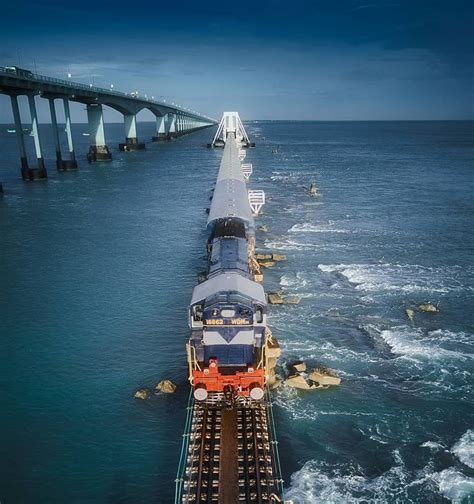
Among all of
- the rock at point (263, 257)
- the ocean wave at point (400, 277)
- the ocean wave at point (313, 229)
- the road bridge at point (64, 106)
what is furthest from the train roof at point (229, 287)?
the road bridge at point (64, 106)

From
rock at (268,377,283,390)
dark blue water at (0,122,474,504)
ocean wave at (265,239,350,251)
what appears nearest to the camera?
dark blue water at (0,122,474,504)

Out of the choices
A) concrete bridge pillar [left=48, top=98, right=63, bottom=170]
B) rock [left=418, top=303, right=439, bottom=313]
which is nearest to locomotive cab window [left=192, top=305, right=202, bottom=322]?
rock [left=418, top=303, right=439, bottom=313]

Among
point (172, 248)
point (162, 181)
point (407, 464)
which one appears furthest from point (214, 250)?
point (162, 181)

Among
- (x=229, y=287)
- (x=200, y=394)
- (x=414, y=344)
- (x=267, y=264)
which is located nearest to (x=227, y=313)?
(x=229, y=287)

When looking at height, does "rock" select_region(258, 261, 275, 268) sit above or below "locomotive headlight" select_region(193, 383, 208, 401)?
below

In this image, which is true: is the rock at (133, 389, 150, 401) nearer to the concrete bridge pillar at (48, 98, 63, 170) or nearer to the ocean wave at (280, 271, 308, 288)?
the ocean wave at (280, 271, 308, 288)

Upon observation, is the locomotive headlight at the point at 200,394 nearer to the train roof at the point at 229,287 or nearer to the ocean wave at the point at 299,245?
the train roof at the point at 229,287

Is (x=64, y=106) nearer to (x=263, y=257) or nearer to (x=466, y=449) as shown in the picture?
(x=263, y=257)
